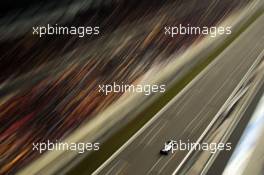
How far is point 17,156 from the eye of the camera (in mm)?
6020

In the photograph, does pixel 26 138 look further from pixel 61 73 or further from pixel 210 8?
pixel 210 8

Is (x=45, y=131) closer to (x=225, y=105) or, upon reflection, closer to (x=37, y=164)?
(x=37, y=164)

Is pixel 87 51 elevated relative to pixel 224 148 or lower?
elevated

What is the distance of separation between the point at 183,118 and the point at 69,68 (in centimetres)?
263

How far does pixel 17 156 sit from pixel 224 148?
3.20 metres

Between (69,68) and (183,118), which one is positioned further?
(69,68)

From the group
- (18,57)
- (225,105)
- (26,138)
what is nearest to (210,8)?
(225,105)

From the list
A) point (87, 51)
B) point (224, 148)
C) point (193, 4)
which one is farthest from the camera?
point (193, 4)

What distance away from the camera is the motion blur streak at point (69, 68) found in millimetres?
6543

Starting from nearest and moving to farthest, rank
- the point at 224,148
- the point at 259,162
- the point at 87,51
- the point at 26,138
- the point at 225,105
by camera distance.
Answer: the point at 259,162 → the point at 224,148 → the point at 26,138 → the point at 225,105 → the point at 87,51

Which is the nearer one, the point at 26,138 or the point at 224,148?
the point at 224,148

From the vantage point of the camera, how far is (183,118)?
23.2ft

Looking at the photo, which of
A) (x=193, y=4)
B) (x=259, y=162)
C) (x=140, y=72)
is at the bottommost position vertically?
(x=259, y=162)

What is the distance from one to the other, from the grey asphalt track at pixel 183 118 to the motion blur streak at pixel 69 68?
1183 mm
